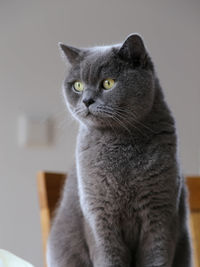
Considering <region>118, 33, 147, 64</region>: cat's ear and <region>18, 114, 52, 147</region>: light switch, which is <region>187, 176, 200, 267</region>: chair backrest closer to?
<region>118, 33, 147, 64</region>: cat's ear

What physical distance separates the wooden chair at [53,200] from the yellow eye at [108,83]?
39cm

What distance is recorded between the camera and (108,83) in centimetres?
94

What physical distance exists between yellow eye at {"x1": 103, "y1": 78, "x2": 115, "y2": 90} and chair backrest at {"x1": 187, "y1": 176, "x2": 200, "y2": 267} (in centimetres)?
60

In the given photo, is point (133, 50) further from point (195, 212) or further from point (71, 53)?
point (195, 212)

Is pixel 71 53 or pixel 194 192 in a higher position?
pixel 71 53

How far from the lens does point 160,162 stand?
3.04 feet

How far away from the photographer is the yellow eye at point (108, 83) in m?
0.94

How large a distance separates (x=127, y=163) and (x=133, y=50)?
0.25 m

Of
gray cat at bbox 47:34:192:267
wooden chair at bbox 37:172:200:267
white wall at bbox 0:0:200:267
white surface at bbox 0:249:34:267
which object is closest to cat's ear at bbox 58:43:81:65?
gray cat at bbox 47:34:192:267

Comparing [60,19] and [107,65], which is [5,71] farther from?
[107,65]

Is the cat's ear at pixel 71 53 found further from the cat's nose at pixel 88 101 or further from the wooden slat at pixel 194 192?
the wooden slat at pixel 194 192

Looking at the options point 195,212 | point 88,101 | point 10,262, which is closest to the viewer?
point 10,262

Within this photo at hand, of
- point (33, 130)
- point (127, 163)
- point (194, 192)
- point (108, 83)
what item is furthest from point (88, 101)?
point (33, 130)

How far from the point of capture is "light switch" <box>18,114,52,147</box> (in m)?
2.01
